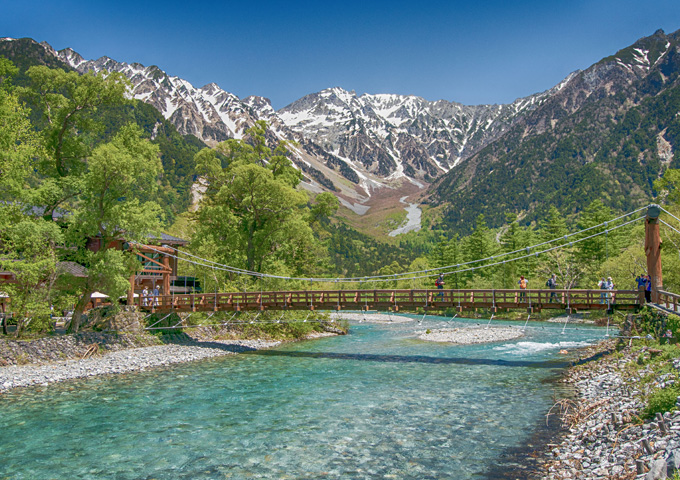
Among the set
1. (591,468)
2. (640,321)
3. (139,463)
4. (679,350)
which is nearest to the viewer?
(591,468)

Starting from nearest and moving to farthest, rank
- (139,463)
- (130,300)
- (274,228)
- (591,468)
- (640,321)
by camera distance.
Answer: (591,468), (139,463), (640,321), (130,300), (274,228)

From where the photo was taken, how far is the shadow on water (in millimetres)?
22258

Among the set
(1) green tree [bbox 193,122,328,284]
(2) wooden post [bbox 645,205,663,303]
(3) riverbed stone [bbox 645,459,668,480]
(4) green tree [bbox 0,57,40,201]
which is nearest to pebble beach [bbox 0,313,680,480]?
Answer: (3) riverbed stone [bbox 645,459,668,480]

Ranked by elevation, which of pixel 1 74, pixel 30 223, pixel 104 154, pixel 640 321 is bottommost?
pixel 640 321

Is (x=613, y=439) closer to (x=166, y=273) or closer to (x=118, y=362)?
(x=118, y=362)

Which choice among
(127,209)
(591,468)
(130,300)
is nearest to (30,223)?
(127,209)

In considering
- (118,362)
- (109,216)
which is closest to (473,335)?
(118,362)

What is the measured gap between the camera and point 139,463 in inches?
407

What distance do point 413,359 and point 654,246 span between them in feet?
39.5

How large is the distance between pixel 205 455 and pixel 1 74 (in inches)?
903

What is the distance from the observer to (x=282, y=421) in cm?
1352

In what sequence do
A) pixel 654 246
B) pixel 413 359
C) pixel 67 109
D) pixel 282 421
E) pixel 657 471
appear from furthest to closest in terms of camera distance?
pixel 413 359 < pixel 67 109 < pixel 654 246 < pixel 282 421 < pixel 657 471

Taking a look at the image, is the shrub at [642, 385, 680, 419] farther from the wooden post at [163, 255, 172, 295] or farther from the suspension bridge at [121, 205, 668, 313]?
the wooden post at [163, 255, 172, 295]

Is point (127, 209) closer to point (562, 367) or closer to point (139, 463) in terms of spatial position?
→ point (139, 463)
